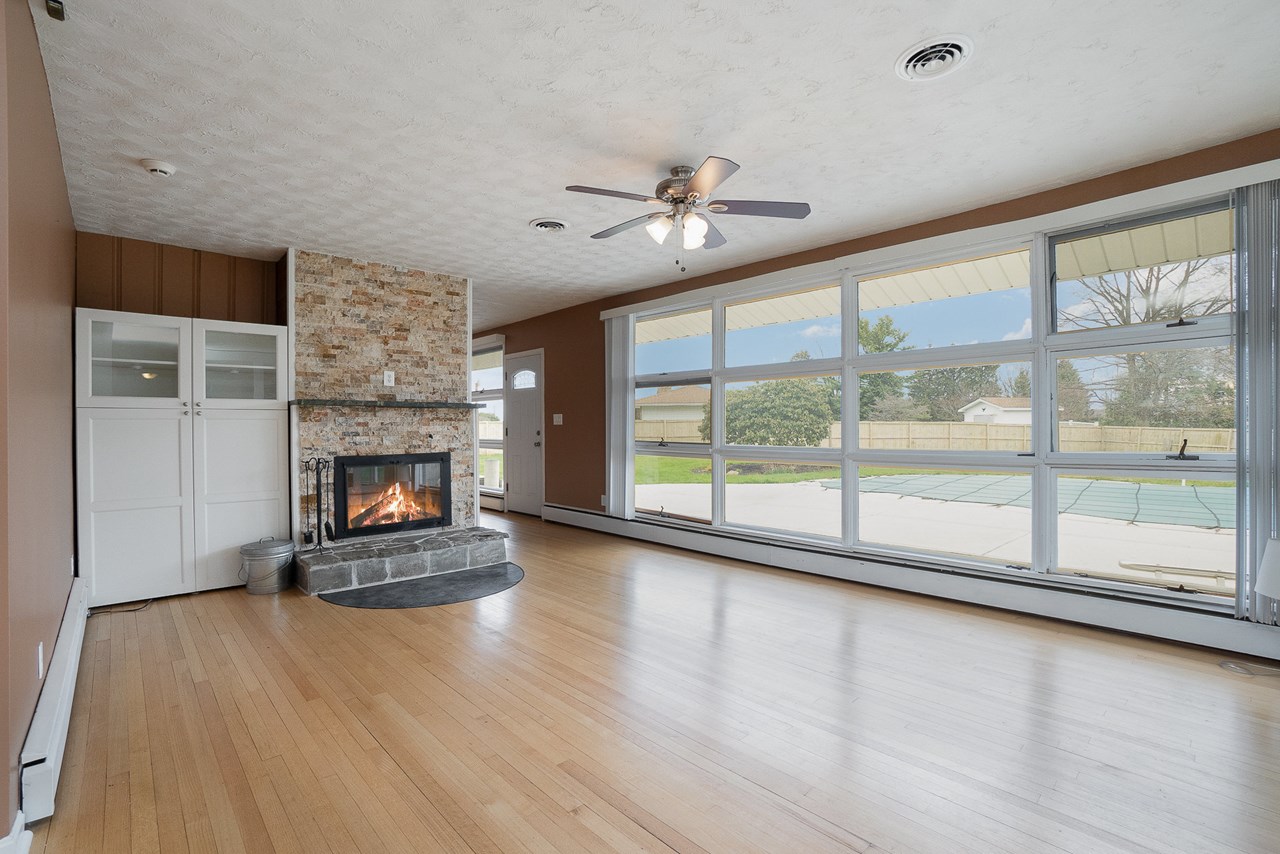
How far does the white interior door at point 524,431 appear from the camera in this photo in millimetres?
8070

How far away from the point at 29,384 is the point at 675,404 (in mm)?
5009

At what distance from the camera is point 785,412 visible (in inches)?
213

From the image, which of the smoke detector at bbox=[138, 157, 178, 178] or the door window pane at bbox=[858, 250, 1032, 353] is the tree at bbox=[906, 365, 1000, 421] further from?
the smoke detector at bbox=[138, 157, 178, 178]

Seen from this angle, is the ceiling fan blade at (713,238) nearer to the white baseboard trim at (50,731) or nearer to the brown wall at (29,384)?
the brown wall at (29,384)

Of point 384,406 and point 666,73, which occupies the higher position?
point 666,73

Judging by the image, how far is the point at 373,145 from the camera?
3170mm

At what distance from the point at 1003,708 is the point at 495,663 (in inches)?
96.2

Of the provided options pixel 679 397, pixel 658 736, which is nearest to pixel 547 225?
pixel 679 397

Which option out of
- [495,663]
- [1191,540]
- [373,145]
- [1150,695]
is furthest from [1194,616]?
[373,145]

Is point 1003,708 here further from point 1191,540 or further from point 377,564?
point 377,564

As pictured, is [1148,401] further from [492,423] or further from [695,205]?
[492,423]

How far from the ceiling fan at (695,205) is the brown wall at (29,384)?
2.02 m

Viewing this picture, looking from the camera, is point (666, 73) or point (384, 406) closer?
point (666, 73)

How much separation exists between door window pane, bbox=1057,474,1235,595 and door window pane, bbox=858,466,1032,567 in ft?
0.82
